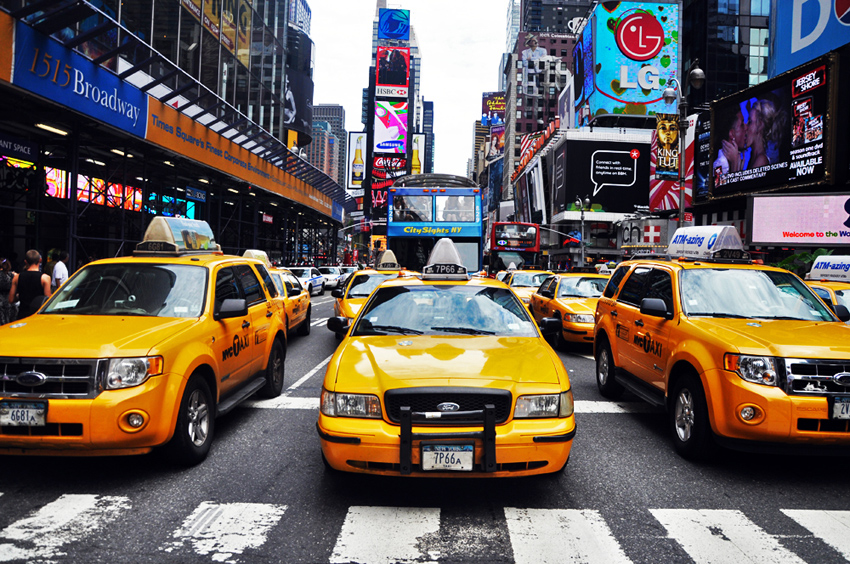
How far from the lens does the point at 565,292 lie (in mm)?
12398

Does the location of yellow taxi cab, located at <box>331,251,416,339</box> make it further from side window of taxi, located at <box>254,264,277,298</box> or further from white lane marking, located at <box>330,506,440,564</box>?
white lane marking, located at <box>330,506,440,564</box>

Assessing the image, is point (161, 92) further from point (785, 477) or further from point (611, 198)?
point (611, 198)

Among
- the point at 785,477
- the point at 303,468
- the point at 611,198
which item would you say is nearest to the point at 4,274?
the point at 303,468

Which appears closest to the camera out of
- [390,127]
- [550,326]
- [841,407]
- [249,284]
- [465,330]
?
[841,407]

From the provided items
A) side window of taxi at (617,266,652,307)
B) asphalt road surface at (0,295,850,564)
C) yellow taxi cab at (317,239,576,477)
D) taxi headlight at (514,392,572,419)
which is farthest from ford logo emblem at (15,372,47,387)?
side window of taxi at (617,266,652,307)

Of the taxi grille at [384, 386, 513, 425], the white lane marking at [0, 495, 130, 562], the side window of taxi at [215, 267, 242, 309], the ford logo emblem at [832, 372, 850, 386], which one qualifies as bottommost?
the white lane marking at [0, 495, 130, 562]

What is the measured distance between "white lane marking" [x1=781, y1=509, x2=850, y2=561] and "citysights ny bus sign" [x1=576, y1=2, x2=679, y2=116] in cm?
7433

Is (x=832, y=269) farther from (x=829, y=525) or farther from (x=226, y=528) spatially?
(x=226, y=528)

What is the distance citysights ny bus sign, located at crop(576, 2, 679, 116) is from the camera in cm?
6988

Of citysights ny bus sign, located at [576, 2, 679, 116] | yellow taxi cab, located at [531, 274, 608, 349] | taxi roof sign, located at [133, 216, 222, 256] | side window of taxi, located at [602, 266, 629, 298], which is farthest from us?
citysights ny bus sign, located at [576, 2, 679, 116]

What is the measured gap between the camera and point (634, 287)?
7.27m

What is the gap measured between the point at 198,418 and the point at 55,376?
47.0 inches

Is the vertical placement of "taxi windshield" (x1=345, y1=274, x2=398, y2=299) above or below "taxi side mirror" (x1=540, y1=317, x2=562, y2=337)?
above

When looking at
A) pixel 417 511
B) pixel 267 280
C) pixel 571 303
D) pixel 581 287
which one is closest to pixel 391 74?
pixel 581 287
